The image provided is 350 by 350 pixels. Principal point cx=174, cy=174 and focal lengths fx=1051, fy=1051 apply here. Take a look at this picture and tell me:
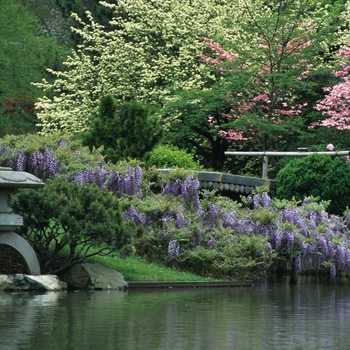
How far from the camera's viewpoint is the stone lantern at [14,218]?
1756 centimetres

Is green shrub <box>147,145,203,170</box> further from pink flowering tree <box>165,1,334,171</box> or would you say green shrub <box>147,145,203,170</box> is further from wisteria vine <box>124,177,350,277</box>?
wisteria vine <box>124,177,350,277</box>

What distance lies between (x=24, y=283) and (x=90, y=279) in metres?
1.34

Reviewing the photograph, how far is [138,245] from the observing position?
21.3 m

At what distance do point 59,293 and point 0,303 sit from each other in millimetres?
2323

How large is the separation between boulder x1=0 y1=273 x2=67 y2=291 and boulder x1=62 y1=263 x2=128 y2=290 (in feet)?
2.53

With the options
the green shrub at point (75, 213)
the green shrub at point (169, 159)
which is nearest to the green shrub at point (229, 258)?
the green shrub at point (75, 213)

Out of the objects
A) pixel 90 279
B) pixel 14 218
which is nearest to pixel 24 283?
pixel 14 218

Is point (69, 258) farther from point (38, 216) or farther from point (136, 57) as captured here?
point (136, 57)

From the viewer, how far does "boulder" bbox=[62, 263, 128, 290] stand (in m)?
18.5

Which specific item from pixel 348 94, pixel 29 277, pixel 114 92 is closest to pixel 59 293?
pixel 29 277

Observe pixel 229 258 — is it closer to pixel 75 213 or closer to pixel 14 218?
pixel 75 213

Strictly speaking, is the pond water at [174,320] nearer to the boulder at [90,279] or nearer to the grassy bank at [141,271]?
the boulder at [90,279]

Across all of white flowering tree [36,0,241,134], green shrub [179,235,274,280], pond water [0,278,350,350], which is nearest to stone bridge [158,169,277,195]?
green shrub [179,235,274,280]

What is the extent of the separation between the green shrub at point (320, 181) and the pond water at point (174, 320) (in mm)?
9016
